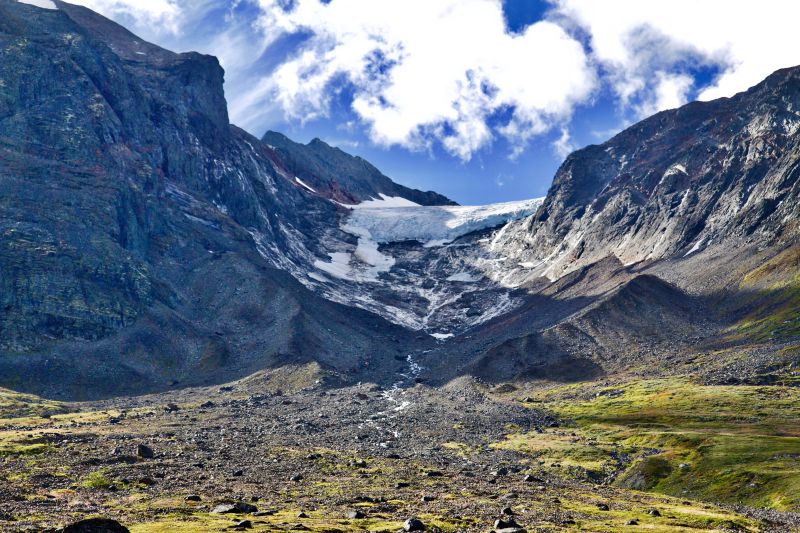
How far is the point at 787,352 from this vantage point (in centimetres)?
16375

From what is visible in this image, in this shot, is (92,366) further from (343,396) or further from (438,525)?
(438,525)

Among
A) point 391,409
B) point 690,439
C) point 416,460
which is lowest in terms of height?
point 690,439

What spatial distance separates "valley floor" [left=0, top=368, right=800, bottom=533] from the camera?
6425cm

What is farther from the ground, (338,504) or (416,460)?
(338,504)

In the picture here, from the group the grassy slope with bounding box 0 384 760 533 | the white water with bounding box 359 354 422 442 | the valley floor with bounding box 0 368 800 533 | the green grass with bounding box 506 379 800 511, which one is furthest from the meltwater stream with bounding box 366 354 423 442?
the grassy slope with bounding box 0 384 760 533

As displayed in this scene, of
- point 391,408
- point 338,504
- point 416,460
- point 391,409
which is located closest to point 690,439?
point 416,460

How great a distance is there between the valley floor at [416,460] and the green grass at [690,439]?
33 centimetres

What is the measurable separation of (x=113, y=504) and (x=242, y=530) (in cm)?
1903

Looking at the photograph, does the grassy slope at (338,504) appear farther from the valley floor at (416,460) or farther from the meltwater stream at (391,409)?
the meltwater stream at (391,409)

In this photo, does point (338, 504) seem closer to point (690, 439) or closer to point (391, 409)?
point (690, 439)

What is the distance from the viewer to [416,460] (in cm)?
10775

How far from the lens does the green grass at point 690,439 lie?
89.1m

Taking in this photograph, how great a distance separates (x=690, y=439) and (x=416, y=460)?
133 feet

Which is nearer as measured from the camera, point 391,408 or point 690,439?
point 690,439
